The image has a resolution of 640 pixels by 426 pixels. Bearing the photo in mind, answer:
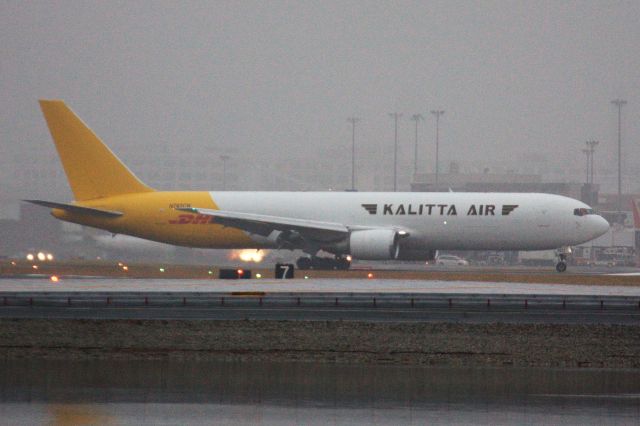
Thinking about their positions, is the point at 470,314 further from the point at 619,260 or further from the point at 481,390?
the point at 619,260

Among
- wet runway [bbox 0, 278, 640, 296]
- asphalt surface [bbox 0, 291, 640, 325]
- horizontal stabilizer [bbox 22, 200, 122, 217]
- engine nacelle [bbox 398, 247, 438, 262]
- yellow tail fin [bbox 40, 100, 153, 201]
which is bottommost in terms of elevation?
asphalt surface [bbox 0, 291, 640, 325]

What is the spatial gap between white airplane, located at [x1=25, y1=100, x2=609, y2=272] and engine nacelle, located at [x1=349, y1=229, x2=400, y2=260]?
0.06m

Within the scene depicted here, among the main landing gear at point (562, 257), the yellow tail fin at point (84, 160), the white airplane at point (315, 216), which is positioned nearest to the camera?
the white airplane at point (315, 216)

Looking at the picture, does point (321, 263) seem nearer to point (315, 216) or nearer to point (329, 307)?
point (315, 216)

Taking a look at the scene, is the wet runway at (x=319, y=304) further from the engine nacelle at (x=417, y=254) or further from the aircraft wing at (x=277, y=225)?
the engine nacelle at (x=417, y=254)

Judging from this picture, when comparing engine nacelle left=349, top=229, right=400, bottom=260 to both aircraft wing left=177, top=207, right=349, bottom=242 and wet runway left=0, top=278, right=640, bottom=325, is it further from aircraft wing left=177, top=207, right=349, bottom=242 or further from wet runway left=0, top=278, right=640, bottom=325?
wet runway left=0, top=278, right=640, bottom=325

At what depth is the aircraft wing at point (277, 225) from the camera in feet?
218

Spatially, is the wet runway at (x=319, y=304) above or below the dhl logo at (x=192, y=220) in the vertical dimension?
below

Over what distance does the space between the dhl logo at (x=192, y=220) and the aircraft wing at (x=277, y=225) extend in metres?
1.04

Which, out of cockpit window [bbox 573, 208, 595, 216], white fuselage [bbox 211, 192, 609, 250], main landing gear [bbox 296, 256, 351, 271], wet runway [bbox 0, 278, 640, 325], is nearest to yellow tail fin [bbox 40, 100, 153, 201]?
main landing gear [bbox 296, 256, 351, 271]

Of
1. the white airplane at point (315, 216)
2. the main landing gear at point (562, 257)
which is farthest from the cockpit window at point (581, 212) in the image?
the main landing gear at point (562, 257)

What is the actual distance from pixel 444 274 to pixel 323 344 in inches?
1296

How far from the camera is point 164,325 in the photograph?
32938 mm

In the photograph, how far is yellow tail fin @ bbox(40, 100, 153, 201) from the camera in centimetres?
7119
